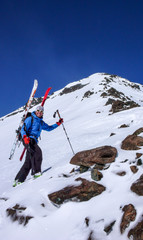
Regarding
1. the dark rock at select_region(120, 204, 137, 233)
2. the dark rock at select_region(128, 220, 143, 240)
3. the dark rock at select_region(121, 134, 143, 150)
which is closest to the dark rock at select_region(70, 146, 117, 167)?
the dark rock at select_region(121, 134, 143, 150)

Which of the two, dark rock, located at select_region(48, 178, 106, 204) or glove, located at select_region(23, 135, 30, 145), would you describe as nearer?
dark rock, located at select_region(48, 178, 106, 204)

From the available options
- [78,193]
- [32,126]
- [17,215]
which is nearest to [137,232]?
[78,193]

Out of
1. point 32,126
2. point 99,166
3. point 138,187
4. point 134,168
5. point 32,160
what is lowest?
point 138,187

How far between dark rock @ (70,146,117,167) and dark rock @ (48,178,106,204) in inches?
40.7

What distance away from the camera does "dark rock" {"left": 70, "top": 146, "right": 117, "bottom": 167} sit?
191 inches

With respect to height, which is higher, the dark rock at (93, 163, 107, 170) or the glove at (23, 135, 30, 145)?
the glove at (23, 135, 30, 145)

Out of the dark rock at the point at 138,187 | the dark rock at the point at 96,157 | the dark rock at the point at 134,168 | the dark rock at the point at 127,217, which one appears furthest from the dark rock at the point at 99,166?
the dark rock at the point at 127,217

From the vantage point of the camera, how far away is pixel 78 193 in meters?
3.75

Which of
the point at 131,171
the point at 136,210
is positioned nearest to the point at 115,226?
the point at 136,210

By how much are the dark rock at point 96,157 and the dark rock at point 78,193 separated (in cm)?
103

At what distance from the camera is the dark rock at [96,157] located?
4.84m

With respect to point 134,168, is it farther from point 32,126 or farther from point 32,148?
point 32,126

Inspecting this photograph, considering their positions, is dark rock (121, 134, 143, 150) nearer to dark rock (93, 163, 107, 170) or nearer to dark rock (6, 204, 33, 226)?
dark rock (93, 163, 107, 170)

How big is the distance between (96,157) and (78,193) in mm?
1401
